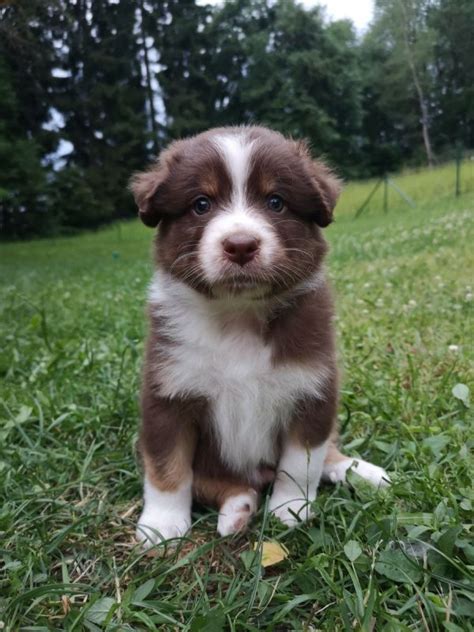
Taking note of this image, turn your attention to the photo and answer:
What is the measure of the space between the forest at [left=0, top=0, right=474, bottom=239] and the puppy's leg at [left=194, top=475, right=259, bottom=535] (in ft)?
45.2

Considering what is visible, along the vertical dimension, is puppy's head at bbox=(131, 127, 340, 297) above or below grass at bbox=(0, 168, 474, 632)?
above

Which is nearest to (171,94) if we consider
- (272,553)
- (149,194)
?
(149,194)

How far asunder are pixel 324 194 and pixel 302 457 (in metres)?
1.17

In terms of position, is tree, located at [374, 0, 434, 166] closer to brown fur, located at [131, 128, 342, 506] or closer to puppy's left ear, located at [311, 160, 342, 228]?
puppy's left ear, located at [311, 160, 342, 228]

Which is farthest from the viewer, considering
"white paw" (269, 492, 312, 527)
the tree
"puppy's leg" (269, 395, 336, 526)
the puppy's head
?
the tree

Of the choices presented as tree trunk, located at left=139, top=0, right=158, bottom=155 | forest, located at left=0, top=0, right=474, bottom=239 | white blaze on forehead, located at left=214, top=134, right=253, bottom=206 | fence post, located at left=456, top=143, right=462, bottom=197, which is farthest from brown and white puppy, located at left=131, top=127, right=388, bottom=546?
tree trunk, located at left=139, top=0, right=158, bottom=155

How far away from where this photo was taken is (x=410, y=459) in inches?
115

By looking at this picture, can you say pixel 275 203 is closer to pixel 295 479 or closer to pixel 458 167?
pixel 295 479

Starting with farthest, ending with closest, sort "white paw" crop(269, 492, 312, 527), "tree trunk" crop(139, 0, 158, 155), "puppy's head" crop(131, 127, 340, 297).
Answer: "tree trunk" crop(139, 0, 158, 155) < "white paw" crop(269, 492, 312, 527) < "puppy's head" crop(131, 127, 340, 297)

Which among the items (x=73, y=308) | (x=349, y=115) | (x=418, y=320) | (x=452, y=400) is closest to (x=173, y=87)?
(x=349, y=115)

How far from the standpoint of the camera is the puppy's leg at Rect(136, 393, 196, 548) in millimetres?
2592

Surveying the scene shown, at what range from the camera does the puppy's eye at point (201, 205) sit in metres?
2.56

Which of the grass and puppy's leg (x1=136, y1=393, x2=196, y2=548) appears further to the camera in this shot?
puppy's leg (x1=136, y1=393, x2=196, y2=548)

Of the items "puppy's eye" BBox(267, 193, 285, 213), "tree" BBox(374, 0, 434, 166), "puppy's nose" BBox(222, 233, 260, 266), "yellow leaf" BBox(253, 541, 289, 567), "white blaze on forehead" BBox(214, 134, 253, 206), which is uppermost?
"tree" BBox(374, 0, 434, 166)
